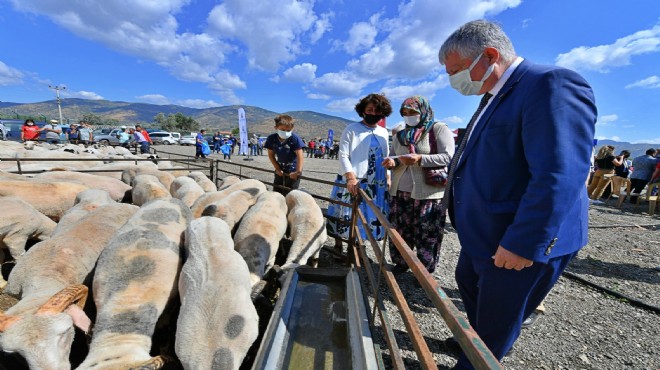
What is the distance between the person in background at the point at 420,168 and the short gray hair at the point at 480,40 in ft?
5.55

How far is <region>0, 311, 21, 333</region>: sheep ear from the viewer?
1.95 metres

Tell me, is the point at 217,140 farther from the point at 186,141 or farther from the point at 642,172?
the point at 642,172

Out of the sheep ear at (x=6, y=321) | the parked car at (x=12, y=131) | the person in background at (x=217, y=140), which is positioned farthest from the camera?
the person in background at (x=217, y=140)

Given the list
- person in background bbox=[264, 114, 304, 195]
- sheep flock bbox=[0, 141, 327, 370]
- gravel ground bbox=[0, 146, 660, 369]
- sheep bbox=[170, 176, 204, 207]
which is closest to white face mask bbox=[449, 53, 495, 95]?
gravel ground bbox=[0, 146, 660, 369]

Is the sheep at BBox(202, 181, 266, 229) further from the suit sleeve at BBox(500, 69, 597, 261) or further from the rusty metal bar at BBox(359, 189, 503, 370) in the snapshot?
the suit sleeve at BBox(500, 69, 597, 261)

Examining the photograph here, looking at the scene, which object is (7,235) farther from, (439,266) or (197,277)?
(439,266)

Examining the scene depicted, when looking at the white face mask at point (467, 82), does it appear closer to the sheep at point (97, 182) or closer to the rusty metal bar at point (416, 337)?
the rusty metal bar at point (416, 337)

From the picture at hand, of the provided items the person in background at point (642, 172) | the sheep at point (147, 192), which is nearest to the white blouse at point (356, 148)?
the sheep at point (147, 192)

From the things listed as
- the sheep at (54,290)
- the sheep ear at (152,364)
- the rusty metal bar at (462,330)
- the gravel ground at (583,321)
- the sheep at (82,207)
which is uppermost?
the rusty metal bar at (462,330)

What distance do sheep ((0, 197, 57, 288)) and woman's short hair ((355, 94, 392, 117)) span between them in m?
4.42

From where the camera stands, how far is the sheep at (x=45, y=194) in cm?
453

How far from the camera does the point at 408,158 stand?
3.47 m

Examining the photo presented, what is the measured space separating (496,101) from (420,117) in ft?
6.02

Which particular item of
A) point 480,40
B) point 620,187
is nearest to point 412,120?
point 480,40
